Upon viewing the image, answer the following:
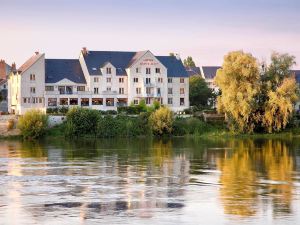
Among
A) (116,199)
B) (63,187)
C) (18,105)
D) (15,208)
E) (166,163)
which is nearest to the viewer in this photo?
(15,208)

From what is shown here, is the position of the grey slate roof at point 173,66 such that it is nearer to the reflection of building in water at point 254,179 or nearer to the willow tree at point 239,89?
the willow tree at point 239,89

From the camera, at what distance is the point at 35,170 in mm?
54594

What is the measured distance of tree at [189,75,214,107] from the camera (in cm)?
14162

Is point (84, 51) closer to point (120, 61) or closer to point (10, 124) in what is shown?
point (120, 61)

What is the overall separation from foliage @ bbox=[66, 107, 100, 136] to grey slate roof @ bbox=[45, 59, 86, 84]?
51.4 feet

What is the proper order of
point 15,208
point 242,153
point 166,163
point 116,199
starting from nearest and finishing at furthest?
point 15,208
point 116,199
point 166,163
point 242,153

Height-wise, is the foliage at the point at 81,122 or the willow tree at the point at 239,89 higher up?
the willow tree at the point at 239,89

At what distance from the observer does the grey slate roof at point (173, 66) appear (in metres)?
127

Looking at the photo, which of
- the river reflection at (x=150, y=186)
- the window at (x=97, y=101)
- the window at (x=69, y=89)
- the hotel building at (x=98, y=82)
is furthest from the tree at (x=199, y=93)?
the river reflection at (x=150, y=186)

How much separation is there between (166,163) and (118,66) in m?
64.3

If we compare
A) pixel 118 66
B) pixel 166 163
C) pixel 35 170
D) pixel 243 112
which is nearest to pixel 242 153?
pixel 166 163

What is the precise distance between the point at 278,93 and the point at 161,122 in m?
15.7

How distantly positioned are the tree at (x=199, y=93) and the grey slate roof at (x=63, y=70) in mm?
25465

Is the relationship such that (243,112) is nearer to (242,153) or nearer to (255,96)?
(255,96)
